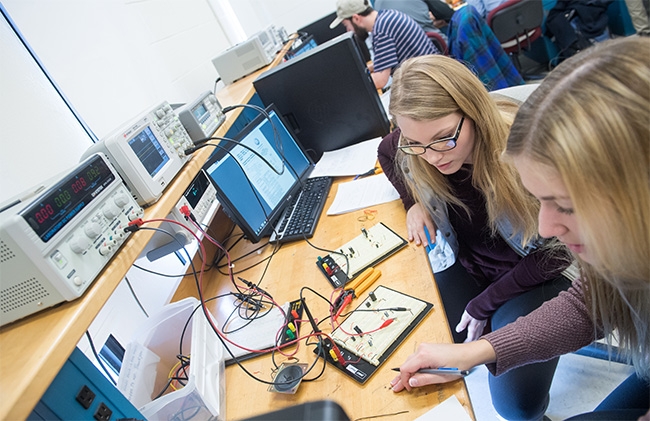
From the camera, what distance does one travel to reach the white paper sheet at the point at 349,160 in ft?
5.30

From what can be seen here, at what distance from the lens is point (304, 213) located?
1.46 m

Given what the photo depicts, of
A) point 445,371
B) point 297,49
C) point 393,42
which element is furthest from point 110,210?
point 297,49

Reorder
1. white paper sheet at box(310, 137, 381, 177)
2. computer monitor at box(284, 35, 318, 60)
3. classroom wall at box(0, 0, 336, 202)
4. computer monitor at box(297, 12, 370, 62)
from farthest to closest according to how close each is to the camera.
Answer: computer monitor at box(297, 12, 370, 62), computer monitor at box(284, 35, 318, 60), white paper sheet at box(310, 137, 381, 177), classroom wall at box(0, 0, 336, 202)

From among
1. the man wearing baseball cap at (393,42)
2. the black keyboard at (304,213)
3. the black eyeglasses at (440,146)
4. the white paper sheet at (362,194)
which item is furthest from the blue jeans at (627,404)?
the man wearing baseball cap at (393,42)

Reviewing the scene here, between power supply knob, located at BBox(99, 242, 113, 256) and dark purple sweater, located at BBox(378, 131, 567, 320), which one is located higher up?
power supply knob, located at BBox(99, 242, 113, 256)

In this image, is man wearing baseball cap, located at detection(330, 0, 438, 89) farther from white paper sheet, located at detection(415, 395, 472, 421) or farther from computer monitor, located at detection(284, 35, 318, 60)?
white paper sheet, located at detection(415, 395, 472, 421)

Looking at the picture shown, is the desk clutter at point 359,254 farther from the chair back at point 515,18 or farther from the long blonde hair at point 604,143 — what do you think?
the chair back at point 515,18

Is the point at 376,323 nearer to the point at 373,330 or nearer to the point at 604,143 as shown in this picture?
the point at 373,330

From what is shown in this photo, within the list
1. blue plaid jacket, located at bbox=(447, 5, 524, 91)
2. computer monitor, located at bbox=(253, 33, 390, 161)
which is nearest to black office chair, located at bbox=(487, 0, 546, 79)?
blue plaid jacket, located at bbox=(447, 5, 524, 91)

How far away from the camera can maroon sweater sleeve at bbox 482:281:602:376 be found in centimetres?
83

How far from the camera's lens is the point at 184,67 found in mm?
2211

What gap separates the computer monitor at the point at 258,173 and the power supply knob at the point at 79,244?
0.53 metres

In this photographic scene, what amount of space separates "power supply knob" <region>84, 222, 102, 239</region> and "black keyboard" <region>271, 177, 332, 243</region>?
A: 73cm

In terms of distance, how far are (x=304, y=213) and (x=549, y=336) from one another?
0.89 metres
